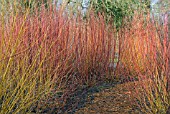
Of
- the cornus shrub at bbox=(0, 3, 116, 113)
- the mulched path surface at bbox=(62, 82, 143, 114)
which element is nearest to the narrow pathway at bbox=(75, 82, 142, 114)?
the mulched path surface at bbox=(62, 82, 143, 114)

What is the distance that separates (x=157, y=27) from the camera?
3863 mm

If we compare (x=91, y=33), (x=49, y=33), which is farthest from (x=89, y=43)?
(x=49, y=33)

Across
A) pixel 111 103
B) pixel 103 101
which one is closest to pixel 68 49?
pixel 103 101

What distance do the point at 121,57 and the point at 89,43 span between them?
0.80 m

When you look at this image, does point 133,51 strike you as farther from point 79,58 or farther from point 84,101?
point 84,101

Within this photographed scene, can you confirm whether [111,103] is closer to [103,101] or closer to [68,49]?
[103,101]

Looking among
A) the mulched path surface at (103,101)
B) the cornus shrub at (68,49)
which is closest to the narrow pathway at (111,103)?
the mulched path surface at (103,101)

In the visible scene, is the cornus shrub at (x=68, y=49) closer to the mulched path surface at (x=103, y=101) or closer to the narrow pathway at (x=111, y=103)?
the mulched path surface at (x=103, y=101)

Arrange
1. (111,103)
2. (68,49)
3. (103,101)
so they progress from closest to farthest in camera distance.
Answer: (111,103)
(103,101)
(68,49)

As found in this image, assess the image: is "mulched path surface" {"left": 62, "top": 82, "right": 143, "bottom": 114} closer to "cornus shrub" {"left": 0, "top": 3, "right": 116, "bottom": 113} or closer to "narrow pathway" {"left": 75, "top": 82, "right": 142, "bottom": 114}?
"narrow pathway" {"left": 75, "top": 82, "right": 142, "bottom": 114}

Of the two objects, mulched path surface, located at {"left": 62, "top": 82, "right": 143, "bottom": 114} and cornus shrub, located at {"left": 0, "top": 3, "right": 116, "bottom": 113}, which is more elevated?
cornus shrub, located at {"left": 0, "top": 3, "right": 116, "bottom": 113}

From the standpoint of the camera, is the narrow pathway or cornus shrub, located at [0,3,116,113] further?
cornus shrub, located at [0,3,116,113]

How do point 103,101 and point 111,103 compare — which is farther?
point 103,101

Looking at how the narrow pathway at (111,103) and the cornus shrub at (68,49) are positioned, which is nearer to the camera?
the narrow pathway at (111,103)
